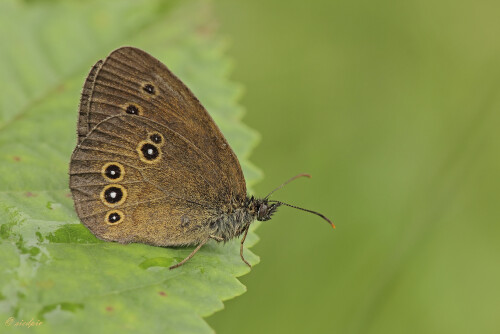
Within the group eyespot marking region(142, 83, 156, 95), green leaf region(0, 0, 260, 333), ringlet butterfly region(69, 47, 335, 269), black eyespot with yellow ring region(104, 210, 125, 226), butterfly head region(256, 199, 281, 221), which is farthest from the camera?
butterfly head region(256, 199, 281, 221)

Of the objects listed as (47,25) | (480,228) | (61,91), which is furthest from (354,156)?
(47,25)

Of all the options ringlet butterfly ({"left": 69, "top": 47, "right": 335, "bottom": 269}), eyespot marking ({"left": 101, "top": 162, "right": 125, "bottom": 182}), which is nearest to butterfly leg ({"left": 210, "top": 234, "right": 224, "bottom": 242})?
ringlet butterfly ({"left": 69, "top": 47, "right": 335, "bottom": 269})

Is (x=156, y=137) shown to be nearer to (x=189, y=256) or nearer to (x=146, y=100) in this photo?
(x=146, y=100)

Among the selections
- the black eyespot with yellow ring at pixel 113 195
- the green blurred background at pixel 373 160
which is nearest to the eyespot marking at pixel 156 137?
the black eyespot with yellow ring at pixel 113 195

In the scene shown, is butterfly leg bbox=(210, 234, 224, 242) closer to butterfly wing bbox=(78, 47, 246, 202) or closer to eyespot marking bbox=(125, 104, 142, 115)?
butterfly wing bbox=(78, 47, 246, 202)

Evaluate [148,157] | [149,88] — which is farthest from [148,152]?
[149,88]

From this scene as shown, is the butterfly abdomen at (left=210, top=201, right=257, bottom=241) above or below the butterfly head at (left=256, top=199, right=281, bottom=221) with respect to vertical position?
below
